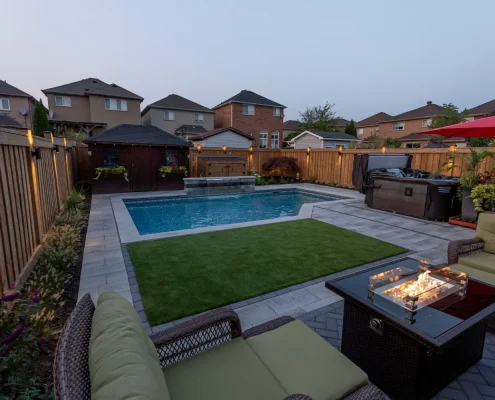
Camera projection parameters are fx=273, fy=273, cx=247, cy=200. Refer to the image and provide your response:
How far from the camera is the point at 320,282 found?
3600 millimetres

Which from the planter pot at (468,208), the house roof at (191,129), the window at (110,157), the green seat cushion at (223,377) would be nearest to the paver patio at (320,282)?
the planter pot at (468,208)

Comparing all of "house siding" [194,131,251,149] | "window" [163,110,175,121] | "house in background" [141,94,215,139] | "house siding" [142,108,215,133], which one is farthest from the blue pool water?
"window" [163,110,175,121]

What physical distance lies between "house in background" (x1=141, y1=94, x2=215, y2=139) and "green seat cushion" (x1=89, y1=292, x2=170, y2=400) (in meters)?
24.0

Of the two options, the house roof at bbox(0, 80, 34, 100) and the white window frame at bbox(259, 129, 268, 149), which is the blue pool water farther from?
the house roof at bbox(0, 80, 34, 100)

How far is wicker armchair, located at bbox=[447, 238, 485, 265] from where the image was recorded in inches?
123

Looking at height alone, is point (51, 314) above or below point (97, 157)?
below

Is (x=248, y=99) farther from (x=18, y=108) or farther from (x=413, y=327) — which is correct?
(x=413, y=327)

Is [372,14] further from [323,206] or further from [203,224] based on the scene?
[203,224]

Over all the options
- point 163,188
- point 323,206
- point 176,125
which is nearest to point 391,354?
point 323,206

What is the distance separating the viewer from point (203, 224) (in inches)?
302

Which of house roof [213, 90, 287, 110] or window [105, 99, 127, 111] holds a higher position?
house roof [213, 90, 287, 110]

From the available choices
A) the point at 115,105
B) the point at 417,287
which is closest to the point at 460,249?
the point at 417,287

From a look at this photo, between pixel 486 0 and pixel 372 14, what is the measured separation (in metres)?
5.82

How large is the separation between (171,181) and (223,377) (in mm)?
11622
